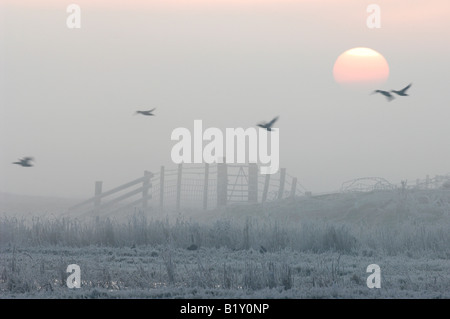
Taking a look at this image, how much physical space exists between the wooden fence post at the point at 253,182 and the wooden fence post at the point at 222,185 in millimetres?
1656

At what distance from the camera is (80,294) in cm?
1072

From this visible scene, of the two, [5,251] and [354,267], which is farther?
[5,251]

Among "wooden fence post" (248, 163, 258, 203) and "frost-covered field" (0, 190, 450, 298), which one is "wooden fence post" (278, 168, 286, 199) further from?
"frost-covered field" (0, 190, 450, 298)

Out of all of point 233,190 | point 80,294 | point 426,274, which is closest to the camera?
point 80,294

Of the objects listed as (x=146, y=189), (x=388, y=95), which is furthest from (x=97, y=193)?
(x=388, y=95)

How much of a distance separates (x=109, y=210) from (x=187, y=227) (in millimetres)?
22597

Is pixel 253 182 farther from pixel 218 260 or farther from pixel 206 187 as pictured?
pixel 218 260

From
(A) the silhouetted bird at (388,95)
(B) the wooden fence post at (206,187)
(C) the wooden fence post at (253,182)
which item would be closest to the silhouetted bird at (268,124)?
(A) the silhouetted bird at (388,95)

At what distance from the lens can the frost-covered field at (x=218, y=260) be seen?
11.2 meters

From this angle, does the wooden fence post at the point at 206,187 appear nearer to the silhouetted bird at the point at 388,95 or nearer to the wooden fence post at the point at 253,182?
the wooden fence post at the point at 253,182

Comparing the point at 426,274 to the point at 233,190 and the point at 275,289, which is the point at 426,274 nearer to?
the point at 275,289

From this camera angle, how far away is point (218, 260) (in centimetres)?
1497
